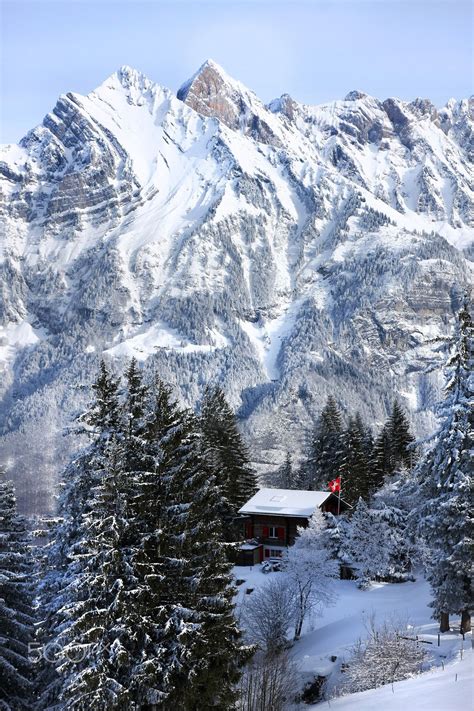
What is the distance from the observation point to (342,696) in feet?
95.9

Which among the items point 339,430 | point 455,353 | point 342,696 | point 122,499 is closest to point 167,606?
point 122,499

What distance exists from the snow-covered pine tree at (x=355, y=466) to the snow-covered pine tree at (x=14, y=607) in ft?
129

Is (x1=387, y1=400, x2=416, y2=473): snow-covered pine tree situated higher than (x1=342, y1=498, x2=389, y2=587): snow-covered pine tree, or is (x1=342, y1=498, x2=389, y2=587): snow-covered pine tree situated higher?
(x1=387, y1=400, x2=416, y2=473): snow-covered pine tree

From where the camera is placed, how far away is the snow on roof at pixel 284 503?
63156 millimetres

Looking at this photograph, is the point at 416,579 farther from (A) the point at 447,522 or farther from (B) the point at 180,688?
(B) the point at 180,688

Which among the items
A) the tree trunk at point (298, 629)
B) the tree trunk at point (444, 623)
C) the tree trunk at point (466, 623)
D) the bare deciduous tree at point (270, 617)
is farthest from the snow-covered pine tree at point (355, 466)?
the tree trunk at point (466, 623)

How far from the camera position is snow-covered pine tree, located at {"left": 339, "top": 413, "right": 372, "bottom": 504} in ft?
211

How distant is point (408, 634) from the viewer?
31.6 meters

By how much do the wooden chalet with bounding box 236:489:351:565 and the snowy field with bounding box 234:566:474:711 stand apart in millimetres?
4299

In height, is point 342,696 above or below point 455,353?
below

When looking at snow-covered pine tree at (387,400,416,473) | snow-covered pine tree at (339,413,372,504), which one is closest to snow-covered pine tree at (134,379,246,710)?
snow-covered pine tree at (339,413,372,504)

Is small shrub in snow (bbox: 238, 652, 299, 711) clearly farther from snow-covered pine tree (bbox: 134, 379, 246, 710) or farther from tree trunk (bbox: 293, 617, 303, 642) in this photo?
tree trunk (bbox: 293, 617, 303, 642)

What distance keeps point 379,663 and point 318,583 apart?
16581 mm

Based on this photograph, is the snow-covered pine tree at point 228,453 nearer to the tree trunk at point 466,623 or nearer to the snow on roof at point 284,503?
the snow on roof at point 284,503
